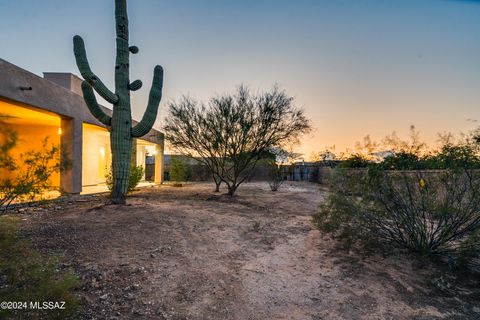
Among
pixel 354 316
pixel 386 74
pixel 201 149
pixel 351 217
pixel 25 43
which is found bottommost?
pixel 354 316

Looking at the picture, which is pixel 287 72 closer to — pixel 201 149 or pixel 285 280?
pixel 201 149

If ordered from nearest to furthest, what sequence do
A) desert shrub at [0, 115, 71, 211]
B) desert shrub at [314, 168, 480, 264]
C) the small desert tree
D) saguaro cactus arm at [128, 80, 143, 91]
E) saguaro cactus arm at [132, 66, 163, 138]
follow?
desert shrub at [0, 115, 71, 211] < desert shrub at [314, 168, 480, 264] < saguaro cactus arm at [128, 80, 143, 91] < saguaro cactus arm at [132, 66, 163, 138] < the small desert tree

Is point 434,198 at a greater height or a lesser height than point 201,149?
lesser

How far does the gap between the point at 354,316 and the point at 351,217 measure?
187cm

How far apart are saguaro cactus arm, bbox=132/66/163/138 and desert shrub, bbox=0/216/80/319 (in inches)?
188

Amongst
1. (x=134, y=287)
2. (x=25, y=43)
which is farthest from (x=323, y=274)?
(x=25, y=43)

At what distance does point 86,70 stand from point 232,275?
5.95 m

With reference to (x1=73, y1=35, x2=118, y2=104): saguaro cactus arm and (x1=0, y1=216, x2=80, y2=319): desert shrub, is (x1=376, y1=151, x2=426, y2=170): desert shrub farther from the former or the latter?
(x1=73, y1=35, x2=118, y2=104): saguaro cactus arm

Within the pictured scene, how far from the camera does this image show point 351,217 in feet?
13.5

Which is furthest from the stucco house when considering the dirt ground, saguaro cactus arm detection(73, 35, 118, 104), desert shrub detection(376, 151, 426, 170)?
desert shrub detection(376, 151, 426, 170)

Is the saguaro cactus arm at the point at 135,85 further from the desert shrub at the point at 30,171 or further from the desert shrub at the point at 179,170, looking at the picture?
the desert shrub at the point at 179,170

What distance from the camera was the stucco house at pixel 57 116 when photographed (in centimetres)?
632

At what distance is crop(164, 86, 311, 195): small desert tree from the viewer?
956 centimetres

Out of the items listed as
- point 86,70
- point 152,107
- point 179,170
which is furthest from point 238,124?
point 179,170
